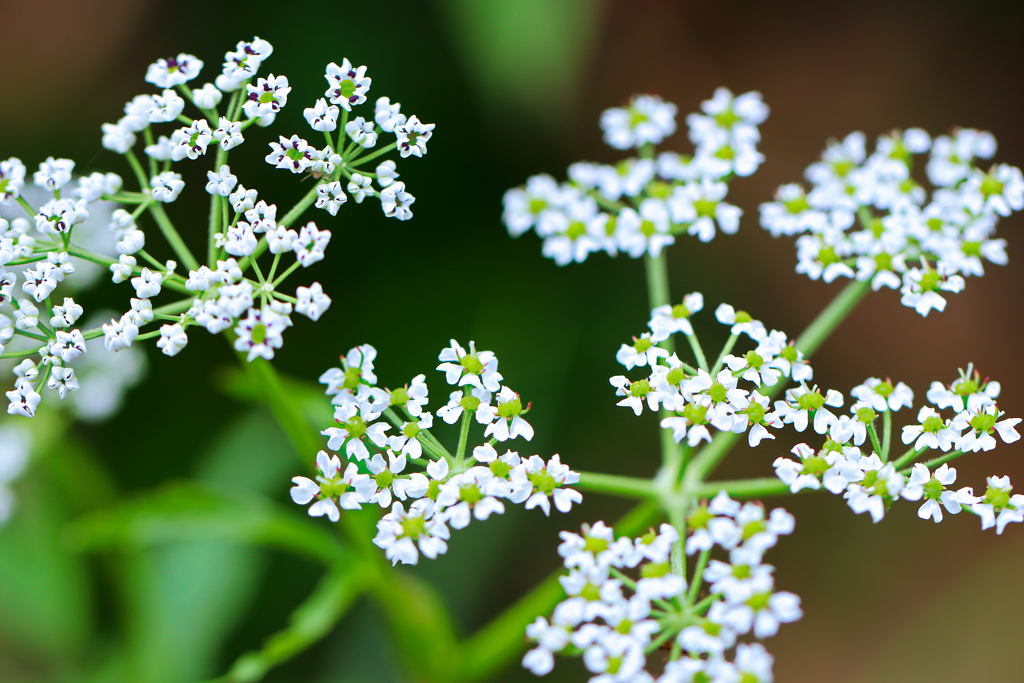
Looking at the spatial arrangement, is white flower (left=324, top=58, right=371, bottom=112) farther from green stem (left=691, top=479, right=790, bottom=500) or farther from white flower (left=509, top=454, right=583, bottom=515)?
green stem (left=691, top=479, right=790, bottom=500)

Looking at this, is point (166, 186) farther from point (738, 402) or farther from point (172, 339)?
point (738, 402)

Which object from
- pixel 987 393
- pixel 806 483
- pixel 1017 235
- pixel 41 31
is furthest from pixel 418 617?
pixel 1017 235

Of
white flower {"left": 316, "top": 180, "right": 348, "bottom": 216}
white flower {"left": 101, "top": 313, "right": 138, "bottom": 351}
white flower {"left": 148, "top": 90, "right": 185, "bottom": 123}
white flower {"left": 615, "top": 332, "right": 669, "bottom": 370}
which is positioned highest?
white flower {"left": 148, "top": 90, "right": 185, "bottom": 123}

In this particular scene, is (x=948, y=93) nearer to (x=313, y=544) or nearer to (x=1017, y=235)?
(x=1017, y=235)

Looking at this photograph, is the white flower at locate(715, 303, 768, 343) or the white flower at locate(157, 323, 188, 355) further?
the white flower at locate(715, 303, 768, 343)

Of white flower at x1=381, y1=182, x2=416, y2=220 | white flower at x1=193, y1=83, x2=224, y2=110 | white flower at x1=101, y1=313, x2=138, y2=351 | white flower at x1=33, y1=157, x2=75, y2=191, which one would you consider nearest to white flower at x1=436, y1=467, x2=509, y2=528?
white flower at x1=381, y1=182, x2=416, y2=220
